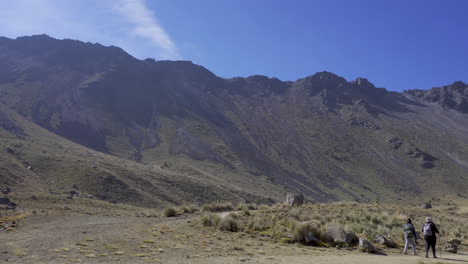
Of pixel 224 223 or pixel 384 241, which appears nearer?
pixel 384 241

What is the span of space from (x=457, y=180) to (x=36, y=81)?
110 metres

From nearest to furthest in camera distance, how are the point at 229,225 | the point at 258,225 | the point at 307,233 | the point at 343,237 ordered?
the point at 343,237
the point at 307,233
the point at 229,225
the point at 258,225

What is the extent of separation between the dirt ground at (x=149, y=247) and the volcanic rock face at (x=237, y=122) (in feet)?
75.2

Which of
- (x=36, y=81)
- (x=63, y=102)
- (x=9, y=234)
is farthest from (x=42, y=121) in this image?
(x=9, y=234)

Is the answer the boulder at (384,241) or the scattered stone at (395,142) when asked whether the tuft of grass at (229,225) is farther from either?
the scattered stone at (395,142)

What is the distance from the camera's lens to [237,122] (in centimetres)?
10531

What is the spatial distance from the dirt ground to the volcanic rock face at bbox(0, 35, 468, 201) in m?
22.9

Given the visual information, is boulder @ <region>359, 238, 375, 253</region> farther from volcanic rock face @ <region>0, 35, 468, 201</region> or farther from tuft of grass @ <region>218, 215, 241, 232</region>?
volcanic rock face @ <region>0, 35, 468, 201</region>

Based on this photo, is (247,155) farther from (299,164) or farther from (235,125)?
(235,125)

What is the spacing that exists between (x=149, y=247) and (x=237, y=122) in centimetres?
9377

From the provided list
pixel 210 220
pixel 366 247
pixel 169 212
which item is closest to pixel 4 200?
pixel 169 212

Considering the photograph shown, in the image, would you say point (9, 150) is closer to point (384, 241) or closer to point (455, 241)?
point (384, 241)

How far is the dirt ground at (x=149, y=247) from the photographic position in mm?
10055

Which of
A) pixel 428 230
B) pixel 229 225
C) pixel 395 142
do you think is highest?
pixel 395 142
